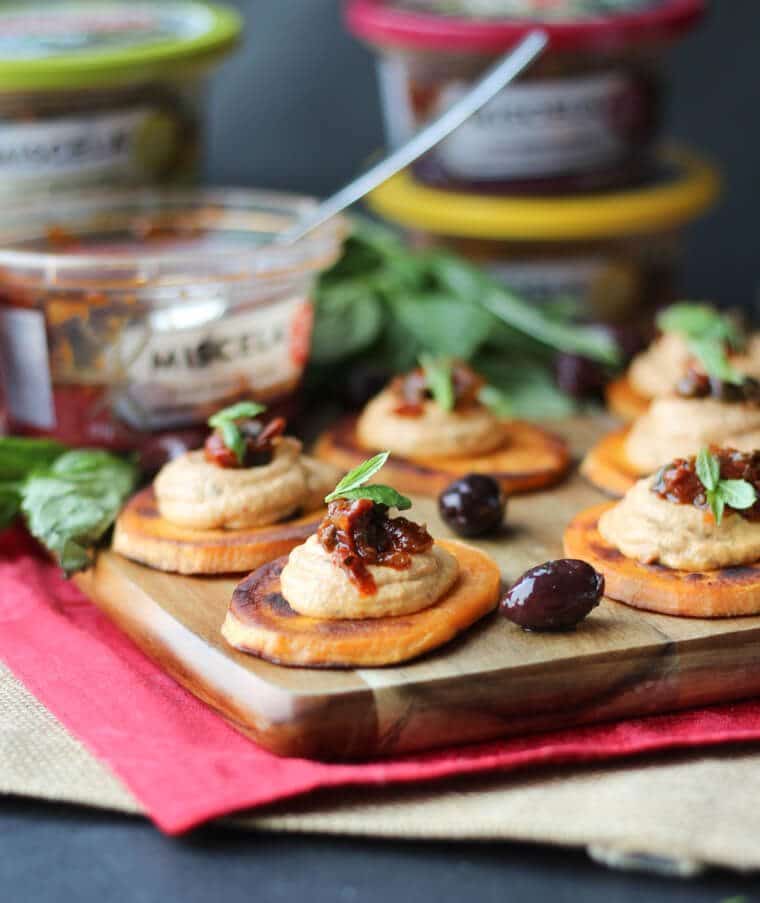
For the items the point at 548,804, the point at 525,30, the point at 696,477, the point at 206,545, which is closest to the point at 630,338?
the point at 525,30

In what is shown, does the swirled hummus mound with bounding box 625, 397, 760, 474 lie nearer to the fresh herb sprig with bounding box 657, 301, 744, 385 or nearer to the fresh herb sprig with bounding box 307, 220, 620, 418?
the fresh herb sprig with bounding box 657, 301, 744, 385

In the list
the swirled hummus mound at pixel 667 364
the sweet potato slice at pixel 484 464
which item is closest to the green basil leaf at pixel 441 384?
the sweet potato slice at pixel 484 464

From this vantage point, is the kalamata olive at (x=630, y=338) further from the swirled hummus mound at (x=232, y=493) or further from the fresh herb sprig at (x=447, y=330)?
the swirled hummus mound at (x=232, y=493)

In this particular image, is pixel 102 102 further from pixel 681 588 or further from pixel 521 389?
pixel 681 588

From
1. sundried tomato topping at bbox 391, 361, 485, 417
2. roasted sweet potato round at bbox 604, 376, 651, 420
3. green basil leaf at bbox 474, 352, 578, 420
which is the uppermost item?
sundried tomato topping at bbox 391, 361, 485, 417

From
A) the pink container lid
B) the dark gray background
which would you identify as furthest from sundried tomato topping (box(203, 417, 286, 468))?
the dark gray background
